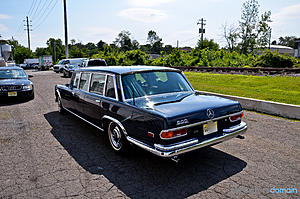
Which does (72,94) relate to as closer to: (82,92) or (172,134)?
(82,92)

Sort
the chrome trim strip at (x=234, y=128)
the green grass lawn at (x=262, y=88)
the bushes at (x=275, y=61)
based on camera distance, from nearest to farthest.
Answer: the chrome trim strip at (x=234, y=128), the green grass lawn at (x=262, y=88), the bushes at (x=275, y=61)

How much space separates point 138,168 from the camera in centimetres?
389

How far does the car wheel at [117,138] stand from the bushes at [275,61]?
781 inches

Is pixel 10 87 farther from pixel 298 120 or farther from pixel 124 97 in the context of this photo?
pixel 298 120

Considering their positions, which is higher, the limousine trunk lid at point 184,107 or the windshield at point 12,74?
the windshield at point 12,74

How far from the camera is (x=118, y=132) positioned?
4234 millimetres

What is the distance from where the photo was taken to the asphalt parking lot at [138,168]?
3230 millimetres

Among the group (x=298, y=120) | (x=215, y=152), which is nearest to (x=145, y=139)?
(x=215, y=152)

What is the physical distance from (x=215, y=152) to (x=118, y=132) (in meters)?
1.89

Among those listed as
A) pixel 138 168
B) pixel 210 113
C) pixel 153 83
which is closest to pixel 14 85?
pixel 153 83

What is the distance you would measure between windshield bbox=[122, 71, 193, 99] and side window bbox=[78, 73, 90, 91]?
1427mm

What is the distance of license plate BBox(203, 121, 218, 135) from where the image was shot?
12.0ft

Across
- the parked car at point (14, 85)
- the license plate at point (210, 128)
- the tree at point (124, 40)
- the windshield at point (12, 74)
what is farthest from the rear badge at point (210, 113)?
the tree at point (124, 40)

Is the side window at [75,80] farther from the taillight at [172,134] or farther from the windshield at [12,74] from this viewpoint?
the windshield at [12,74]
